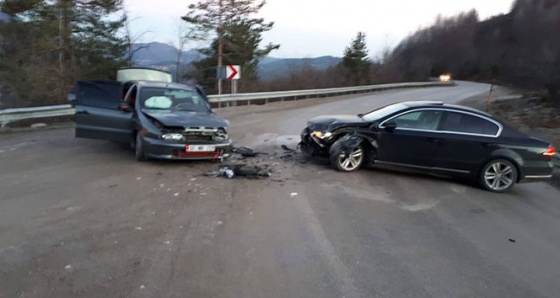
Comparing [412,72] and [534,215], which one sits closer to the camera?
[534,215]

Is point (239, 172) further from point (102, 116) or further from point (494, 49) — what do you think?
point (494, 49)

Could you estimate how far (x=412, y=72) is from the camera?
201ft

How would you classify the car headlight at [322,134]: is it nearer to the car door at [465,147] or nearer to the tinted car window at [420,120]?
the tinted car window at [420,120]

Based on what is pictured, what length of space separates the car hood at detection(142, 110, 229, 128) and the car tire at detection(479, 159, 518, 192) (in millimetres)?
5163

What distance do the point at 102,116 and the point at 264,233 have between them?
5.60m

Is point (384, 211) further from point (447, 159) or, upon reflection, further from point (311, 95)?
point (311, 95)

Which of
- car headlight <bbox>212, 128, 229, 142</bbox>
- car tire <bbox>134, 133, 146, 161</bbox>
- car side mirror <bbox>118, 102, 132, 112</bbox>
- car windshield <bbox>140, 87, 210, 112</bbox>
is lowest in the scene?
car tire <bbox>134, 133, 146, 161</bbox>

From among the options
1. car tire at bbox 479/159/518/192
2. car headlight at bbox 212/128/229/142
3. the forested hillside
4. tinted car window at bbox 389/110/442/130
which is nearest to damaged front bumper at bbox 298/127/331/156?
tinted car window at bbox 389/110/442/130

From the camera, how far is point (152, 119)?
834cm

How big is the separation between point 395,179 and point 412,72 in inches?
2236

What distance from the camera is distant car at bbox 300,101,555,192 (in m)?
8.16

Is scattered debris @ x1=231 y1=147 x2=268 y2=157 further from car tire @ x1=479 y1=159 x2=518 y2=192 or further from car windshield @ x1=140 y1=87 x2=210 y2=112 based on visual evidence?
car tire @ x1=479 y1=159 x2=518 y2=192

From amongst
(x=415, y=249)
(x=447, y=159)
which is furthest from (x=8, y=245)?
(x=447, y=159)

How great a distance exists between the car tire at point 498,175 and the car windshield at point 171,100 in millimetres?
5994
